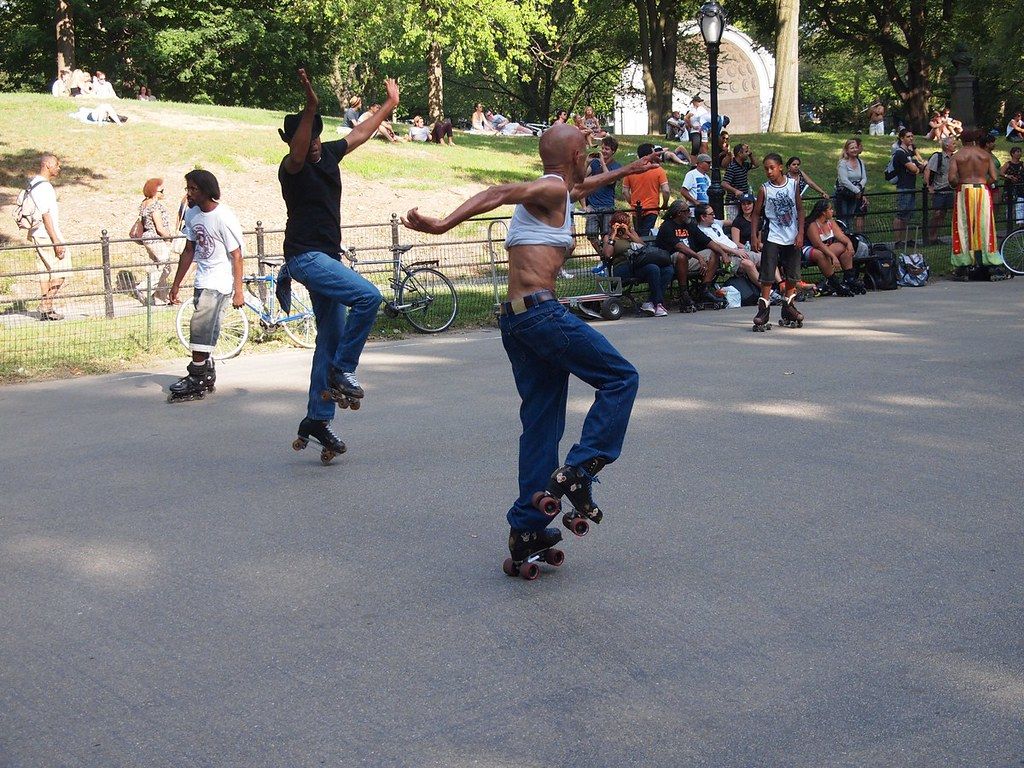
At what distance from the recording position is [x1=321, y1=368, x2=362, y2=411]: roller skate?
7.63 m

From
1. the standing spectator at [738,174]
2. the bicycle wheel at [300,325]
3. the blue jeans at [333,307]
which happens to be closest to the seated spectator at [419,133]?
the standing spectator at [738,174]

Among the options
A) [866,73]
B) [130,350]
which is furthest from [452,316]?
[866,73]

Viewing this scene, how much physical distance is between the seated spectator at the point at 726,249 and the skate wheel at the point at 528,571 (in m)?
11.7

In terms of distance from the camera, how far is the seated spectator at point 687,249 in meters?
16.4

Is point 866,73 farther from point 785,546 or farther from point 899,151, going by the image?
point 785,546

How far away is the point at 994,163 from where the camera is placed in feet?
60.6

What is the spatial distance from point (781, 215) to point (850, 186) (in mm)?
7909

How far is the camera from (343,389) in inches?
300

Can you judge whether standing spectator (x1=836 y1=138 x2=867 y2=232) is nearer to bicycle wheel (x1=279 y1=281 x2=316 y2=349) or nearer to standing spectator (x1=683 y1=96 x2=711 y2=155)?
standing spectator (x1=683 y1=96 x2=711 y2=155)

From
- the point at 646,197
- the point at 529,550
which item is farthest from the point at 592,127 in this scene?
the point at 529,550

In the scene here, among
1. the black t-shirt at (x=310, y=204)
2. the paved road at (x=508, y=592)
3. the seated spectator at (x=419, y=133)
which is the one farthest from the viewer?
the seated spectator at (x=419, y=133)

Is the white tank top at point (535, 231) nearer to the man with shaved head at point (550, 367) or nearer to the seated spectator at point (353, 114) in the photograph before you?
the man with shaved head at point (550, 367)

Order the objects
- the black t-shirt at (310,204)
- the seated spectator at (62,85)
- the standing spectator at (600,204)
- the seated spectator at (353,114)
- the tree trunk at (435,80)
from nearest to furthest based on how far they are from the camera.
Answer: the black t-shirt at (310,204), the standing spectator at (600,204), the seated spectator at (353,114), the seated spectator at (62,85), the tree trunk at (435,80)

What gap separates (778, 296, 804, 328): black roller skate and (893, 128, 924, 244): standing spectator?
8.57m
